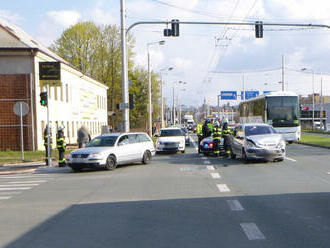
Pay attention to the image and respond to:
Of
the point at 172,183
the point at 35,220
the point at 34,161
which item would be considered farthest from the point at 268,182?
the point at 34,161

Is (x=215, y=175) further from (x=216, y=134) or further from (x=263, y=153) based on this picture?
(x=216, y=134)

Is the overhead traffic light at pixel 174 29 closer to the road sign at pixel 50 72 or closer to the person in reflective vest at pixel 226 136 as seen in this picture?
the person in reflective vest at pixel 226 136

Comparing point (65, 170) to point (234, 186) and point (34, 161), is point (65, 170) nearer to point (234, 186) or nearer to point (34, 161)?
point (34, 161)

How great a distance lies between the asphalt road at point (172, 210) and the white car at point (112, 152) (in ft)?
6.77

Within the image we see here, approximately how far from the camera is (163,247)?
20.1 feet

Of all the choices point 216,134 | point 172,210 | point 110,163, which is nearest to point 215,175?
point 110,163

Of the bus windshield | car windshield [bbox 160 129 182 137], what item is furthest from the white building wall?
the bus windshield

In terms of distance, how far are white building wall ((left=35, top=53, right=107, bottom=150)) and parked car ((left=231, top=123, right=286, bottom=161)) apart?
50.1ft

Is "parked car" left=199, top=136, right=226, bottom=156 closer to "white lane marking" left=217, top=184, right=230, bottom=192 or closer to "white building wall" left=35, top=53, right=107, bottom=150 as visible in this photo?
"white lane marking" left=217, top=184, right=230, bottom=192

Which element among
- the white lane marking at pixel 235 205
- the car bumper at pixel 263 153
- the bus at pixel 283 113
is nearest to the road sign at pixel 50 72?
the car bumper at pixel 263 153

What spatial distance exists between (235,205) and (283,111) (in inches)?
979

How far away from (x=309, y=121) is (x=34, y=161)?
347 feet

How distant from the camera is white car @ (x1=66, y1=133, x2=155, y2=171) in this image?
1727cm

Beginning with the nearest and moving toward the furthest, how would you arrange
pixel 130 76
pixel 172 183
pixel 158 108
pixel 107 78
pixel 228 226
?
1. pixel 228 226
2. pixel 172 183
3. pixel 107 78
4. pixel 130 76
5. pixel 158 108
